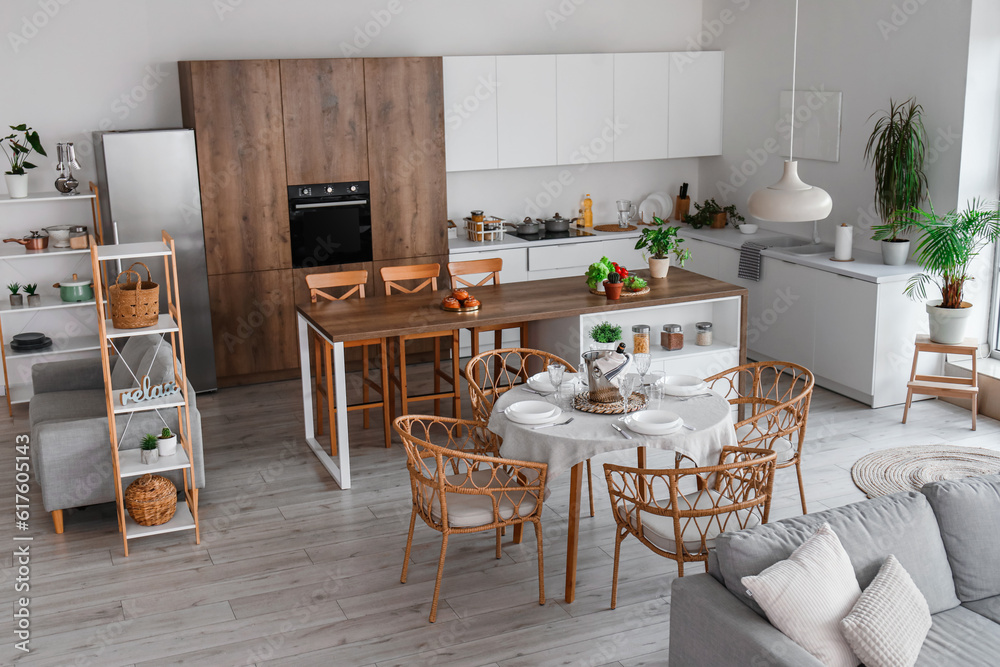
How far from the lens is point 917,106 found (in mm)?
6430

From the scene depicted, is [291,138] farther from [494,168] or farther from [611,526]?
[611,526]

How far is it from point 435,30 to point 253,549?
4650 mm

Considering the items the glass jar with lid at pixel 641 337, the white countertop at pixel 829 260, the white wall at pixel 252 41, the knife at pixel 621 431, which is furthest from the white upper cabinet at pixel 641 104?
the knife at pixel 621 431

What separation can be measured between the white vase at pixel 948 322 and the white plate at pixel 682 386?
2.39 meters

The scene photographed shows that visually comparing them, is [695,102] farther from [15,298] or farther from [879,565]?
[879,565]

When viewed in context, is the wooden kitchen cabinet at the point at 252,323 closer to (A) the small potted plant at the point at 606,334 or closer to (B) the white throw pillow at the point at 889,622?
(A) the small potted plant at the point at 606,334

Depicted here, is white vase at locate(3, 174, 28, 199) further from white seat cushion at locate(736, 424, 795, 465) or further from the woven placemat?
white seat cushion at locate(736, 424, 795, 465)

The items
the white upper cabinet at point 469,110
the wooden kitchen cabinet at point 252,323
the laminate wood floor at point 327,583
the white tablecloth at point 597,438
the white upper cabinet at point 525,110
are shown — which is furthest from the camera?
the white upper cabinet at point 525,110

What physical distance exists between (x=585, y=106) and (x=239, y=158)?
9.52 ft

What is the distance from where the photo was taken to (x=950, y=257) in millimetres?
5898

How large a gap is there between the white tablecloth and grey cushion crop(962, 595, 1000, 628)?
1.15 m

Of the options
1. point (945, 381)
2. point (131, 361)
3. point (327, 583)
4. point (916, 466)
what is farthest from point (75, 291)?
point (945, 381)

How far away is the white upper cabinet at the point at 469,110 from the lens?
7355 mm

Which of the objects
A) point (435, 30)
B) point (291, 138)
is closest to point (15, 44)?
point (291, 138)
